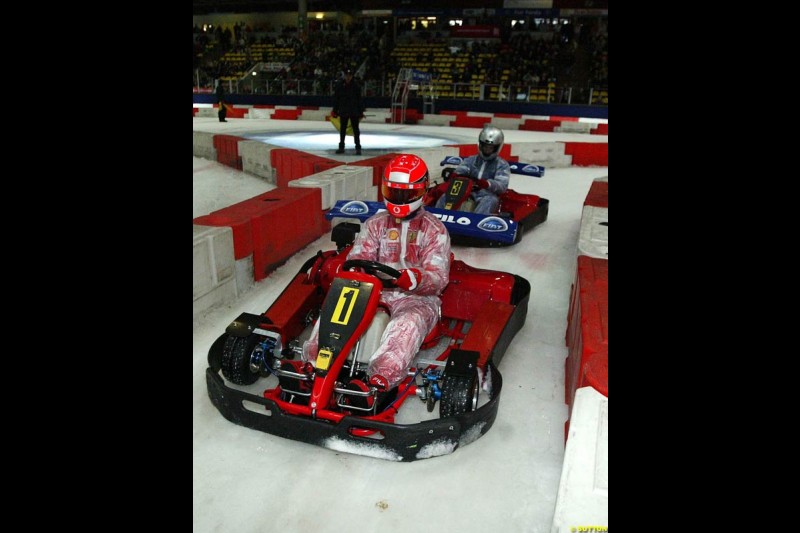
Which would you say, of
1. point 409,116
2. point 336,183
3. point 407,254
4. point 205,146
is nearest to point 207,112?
point 409,116

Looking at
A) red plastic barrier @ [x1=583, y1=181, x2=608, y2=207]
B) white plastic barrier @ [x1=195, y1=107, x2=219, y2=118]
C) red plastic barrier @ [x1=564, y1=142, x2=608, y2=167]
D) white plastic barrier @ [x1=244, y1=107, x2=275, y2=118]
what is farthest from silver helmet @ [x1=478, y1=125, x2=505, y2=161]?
white plastic barrier @ [x1=195, y1=107, x2=219, y2=118]

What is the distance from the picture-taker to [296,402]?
250 cm

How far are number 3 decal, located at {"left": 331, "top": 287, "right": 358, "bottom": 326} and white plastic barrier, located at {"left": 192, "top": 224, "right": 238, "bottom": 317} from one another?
120 cm

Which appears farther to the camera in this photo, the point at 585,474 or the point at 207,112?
the point at 207,112

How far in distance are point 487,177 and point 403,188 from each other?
293 centimetres

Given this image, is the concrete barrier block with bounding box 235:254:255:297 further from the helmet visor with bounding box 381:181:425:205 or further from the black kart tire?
the helmet visor with bounding box 381:181:425:205

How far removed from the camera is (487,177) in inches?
227

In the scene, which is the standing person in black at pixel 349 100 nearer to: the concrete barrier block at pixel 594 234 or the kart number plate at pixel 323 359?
the concrete barrier block at pixel 594 234

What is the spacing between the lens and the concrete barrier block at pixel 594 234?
11.4 ft

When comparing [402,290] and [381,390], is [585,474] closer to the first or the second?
[381,390]

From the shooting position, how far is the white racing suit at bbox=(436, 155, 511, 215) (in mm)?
5379

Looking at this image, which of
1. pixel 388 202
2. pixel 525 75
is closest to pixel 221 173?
pixel 388 202

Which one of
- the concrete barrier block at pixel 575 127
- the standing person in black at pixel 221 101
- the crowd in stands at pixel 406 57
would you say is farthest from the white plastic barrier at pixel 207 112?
the concrete barrier block at pixel 575 127
